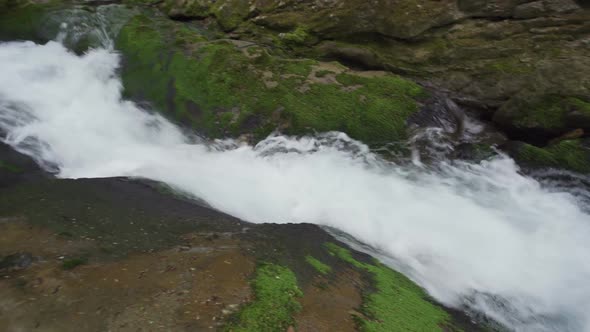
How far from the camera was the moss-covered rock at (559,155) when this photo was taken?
10.3m

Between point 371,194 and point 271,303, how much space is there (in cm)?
584

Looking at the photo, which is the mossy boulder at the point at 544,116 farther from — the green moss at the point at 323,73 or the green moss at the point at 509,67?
the green moss at the point at 323,73

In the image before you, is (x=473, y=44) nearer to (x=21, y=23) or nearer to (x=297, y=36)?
(x=297, y=36)

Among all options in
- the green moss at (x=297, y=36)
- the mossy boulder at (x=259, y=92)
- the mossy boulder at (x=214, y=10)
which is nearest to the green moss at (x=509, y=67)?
the mossy boulder at (x=259, y=92)

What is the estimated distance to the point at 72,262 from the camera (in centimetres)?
532

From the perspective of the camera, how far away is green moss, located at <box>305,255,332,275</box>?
6.50m

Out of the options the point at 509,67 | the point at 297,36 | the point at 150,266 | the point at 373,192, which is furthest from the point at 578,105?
the point at 150,266

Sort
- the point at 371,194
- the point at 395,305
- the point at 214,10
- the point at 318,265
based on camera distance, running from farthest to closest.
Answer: the point at 214,10, the point at 371,194, the point at 318,265, the point at 395,305

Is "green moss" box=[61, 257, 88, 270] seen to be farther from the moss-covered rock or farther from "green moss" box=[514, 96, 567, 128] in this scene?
"green moss" box=[514, 96, 567, 128]

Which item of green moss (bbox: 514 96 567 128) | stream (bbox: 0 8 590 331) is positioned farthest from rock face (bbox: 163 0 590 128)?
stream (bbox: 0 8 590 331)

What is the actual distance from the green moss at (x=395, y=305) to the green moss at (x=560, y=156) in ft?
19.7

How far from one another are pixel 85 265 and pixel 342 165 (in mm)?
7396

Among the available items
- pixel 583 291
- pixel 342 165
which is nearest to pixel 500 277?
pixel 583 291

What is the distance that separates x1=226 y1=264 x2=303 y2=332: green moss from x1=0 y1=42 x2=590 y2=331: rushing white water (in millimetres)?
3316
